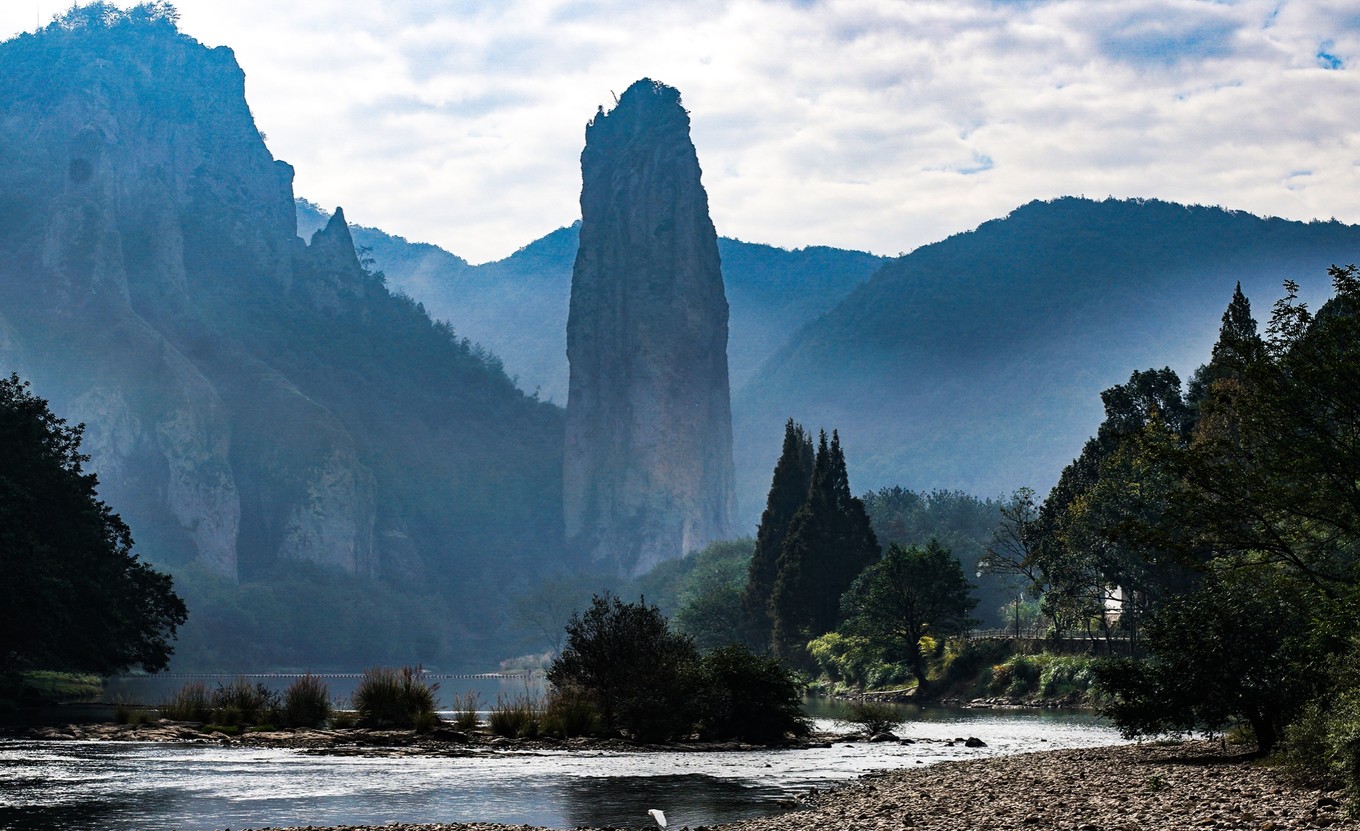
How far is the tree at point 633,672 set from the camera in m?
45.7

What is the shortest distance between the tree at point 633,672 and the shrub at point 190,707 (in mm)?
13037

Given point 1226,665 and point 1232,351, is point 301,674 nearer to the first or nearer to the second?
point 1232,351

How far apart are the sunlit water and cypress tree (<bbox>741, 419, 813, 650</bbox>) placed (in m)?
70.6

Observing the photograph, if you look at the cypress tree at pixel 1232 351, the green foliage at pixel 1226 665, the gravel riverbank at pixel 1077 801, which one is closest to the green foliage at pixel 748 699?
the gravel riverbank at pixel 1077 801

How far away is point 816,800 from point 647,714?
1814 cm

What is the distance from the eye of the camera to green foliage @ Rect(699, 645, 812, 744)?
46688 millimetres

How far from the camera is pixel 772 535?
11831 centimetres

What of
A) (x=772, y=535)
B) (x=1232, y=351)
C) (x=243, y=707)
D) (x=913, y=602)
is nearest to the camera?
(x=1232, y=351)

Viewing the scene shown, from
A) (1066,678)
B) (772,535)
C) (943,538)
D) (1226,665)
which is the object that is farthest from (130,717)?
(943,538)

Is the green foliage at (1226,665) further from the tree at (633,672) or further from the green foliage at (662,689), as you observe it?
the tree at (633,672)

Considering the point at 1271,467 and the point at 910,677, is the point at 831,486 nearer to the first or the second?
the point at 910,677

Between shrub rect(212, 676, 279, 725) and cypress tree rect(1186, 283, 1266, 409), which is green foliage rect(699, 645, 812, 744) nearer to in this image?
shrub rect(212, 676, 279, 725)

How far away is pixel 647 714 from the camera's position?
45625mm

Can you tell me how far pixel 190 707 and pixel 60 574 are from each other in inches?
527
